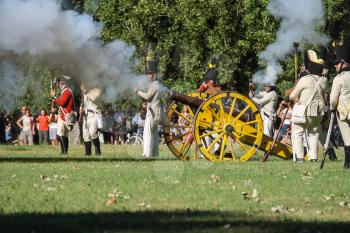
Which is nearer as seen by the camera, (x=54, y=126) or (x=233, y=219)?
(x=233, y=219)

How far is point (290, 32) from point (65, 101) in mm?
7022

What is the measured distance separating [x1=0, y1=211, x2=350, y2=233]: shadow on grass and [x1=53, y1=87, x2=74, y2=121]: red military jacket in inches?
554

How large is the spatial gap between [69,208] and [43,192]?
163 cm

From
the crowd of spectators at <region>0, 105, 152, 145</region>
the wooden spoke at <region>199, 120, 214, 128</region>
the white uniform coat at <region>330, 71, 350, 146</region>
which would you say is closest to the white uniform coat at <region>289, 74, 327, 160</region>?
the wooden spoke at <region>199, 120, 214, 128</region>

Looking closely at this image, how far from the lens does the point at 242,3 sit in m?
36.8

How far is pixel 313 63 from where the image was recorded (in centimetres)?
1914

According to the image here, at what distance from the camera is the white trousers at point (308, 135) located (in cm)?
1891

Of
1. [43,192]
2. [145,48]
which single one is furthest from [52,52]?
[145,48]

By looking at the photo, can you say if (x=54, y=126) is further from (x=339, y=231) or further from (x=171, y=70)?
(x=339, y=231)

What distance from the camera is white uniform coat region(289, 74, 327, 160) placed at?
18.9 m

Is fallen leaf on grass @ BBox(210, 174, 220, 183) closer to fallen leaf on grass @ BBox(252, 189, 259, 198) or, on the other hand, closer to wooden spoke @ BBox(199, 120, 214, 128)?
fallen leaf on grass @ BBox(252, 189, 259, 198)

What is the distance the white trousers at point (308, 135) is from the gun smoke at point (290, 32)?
591 centimetres

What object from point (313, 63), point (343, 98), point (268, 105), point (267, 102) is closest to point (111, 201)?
point (343, 98)

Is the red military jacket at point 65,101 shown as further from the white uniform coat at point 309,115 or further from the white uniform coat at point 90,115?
the white uniform coat at point 309,115
